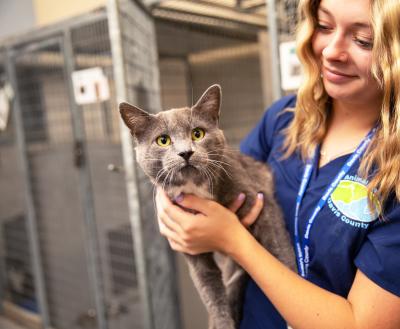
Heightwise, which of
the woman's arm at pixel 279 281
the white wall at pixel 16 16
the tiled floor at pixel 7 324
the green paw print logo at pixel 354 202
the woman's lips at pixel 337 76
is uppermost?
the white wall at pixel 16 16

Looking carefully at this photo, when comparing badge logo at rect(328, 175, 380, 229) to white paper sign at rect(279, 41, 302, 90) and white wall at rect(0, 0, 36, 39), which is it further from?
white wall at rect(0, 0, 36, 39)

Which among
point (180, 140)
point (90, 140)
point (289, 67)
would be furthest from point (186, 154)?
point (90, 140)

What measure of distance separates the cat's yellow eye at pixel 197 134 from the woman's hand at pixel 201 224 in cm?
14

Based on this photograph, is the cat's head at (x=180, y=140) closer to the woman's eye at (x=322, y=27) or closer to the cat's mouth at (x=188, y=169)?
the cat's mouth at (x=188, y=169)

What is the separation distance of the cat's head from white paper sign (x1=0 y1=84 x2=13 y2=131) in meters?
1.74

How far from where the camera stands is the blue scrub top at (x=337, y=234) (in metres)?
0.63

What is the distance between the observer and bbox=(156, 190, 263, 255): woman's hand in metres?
0.81

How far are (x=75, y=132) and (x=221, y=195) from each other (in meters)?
1.23

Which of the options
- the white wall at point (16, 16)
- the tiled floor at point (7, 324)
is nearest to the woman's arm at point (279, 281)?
the tiled floor at point (7, 324)

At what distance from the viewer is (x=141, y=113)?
808 mm

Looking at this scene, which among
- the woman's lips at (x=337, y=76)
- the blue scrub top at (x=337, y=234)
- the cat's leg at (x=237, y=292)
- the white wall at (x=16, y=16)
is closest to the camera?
the blue scrub top at (x=337, y=234)

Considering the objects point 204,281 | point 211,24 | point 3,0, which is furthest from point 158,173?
point 3,0

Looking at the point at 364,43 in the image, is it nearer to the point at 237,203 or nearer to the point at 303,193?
the point at 303,193

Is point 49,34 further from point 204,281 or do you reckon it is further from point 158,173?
point 204,281
